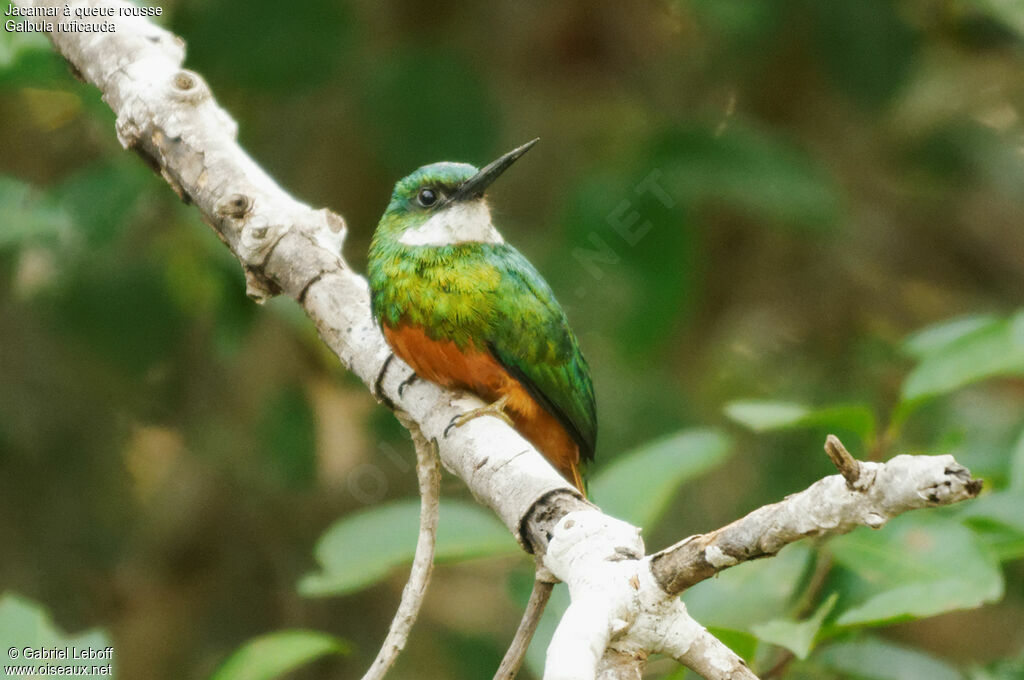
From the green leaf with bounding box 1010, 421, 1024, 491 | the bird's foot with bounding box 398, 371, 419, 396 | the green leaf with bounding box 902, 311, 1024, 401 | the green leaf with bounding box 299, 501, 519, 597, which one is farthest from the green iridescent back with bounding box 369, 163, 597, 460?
the green leaf with bounding box 1010, 421, 1024, 491

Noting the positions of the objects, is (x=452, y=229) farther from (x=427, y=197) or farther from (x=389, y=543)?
(x=389, y=543)

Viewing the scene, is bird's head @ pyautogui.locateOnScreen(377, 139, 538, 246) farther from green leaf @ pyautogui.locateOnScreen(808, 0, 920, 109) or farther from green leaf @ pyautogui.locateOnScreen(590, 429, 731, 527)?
green leaf @ pyautogui.locateOnScreen(808, 0, 920, 109)

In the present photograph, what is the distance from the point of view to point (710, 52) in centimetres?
456

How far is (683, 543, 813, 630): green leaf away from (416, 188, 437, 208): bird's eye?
4.43ft

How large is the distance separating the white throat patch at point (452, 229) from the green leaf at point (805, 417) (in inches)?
38.8

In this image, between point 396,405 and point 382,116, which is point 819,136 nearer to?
point 382,116

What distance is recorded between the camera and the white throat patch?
300 centimetres

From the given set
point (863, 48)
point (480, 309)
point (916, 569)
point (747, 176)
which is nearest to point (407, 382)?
point (480, 309)

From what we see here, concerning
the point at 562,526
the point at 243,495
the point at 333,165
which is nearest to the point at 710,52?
the point at 333,165

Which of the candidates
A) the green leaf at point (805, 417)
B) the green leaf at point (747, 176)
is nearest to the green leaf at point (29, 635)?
the green leaf at point (805, 417)

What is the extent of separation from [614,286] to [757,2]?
111 centimetres

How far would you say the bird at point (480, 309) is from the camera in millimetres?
2717

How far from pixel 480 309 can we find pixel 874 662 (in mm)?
1248

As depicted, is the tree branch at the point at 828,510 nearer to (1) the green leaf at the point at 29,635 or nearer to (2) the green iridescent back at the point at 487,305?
(1) the green leaf at the point at 29,635
